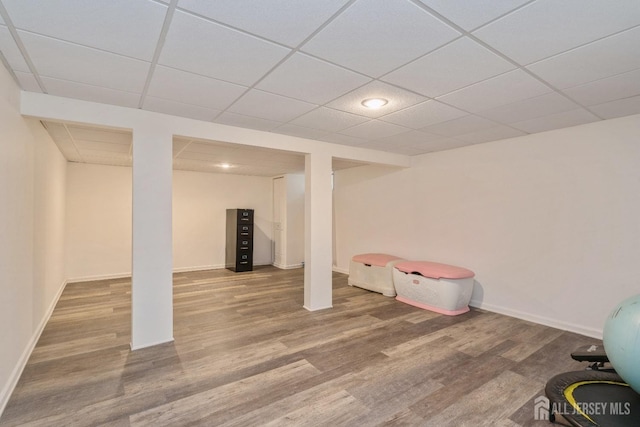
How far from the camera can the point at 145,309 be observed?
121 inches

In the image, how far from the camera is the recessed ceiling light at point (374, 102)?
9.17 feet

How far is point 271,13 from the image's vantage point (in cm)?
159

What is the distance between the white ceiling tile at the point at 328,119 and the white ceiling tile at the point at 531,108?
130 cm

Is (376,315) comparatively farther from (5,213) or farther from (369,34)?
(5,213)

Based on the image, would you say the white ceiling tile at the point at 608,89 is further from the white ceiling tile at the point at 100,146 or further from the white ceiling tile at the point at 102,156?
the white ceiling tile at the point at 102,156

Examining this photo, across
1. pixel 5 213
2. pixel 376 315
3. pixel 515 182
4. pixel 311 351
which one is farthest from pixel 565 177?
pixel 5 213

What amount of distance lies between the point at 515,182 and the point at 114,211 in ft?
23.8

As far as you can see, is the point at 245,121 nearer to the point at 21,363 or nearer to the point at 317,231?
the point at 317,231

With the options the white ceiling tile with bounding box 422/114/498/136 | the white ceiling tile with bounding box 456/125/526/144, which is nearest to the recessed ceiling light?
the white ceiling tile with bounding box 422/114/498/136

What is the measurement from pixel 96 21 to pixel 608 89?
3.69 m

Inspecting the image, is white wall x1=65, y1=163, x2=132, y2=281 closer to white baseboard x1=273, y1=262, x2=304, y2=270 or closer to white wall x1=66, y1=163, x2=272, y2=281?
white wall x1=66, y1=163, x2=272, y2=281

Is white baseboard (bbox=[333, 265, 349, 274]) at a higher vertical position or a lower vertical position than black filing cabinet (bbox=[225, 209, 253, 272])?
lower

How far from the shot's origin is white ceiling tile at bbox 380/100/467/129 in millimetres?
2963

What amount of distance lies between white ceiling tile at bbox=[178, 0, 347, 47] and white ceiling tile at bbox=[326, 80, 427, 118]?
0.89 meters
